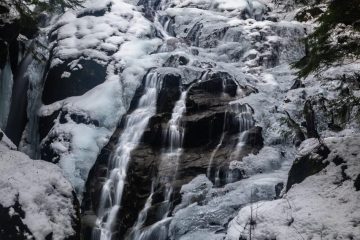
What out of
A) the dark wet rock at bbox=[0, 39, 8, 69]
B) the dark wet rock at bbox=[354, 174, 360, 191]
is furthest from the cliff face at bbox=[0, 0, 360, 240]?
the dark wet rock at bbox=[0, 39, 8, 69]

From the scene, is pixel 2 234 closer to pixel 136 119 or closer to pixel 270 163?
pixel 270 163

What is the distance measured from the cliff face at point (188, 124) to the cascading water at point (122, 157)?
6cm

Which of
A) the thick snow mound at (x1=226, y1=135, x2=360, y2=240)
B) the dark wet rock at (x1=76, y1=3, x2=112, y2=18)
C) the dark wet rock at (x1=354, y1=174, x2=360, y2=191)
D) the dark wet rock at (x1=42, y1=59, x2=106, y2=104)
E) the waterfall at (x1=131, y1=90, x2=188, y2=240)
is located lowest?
the waterfall at (x1=131, y1=90, x2=188, y2=240)

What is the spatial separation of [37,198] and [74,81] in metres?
14.1

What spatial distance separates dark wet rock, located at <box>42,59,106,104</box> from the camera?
21.1 m

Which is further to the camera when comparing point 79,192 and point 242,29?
point 242,29

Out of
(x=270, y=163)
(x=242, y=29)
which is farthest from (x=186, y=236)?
(x=242, y=29)

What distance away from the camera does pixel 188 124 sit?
55.2ft

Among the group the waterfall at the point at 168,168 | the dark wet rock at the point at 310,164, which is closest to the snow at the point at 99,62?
the waterfall at the point at 168,168

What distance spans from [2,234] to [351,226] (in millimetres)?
5599

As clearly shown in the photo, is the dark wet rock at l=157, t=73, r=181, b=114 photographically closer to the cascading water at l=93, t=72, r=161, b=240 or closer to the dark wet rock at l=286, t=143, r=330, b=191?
the cascading water at l=93, t=72, r=161, b=240

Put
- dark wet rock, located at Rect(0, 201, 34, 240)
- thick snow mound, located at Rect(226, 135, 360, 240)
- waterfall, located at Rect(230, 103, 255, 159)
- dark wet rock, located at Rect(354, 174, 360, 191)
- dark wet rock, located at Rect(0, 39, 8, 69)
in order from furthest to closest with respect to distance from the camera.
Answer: dark wet rock, located at Rect(0, 39, 8, 69) → waterfall, located at Rect(230, 103, 255, 159) → dark wet rock, located at Rect(0, 201, 34, 240) → dark wet rock, located at Rect(354, 174, 360, 191) → thick snow mound, located at Rect(226, 135, 360, 240)

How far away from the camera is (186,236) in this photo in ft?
37.9

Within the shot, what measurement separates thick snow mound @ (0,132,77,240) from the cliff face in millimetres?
85
